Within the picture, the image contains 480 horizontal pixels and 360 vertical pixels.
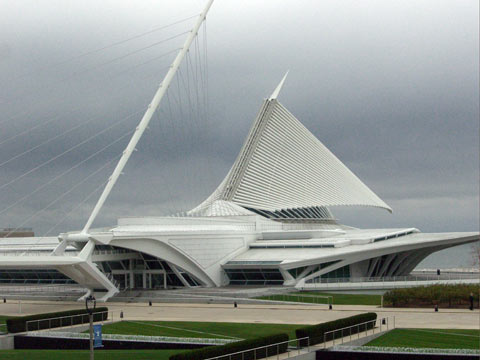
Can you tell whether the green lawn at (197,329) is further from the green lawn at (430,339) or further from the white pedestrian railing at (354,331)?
the green lawn at (430,339)

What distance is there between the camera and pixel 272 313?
43.8 meters

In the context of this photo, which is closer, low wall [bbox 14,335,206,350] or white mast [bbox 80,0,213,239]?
low wall [bbox 14,335,206,350]

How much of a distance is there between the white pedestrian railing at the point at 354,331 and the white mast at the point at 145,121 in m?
23.3

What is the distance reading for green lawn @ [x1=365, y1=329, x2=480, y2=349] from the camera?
3052 cm

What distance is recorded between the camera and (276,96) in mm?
83250

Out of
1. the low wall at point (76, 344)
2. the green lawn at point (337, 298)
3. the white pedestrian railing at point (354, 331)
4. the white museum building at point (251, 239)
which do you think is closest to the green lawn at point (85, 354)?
the low wall at point (76, 344)

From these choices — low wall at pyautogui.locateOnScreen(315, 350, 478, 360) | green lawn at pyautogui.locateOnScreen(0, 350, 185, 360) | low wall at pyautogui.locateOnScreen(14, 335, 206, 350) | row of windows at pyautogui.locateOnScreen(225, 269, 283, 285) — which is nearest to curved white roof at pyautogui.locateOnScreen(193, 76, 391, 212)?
row of windows at pyautogui.locateOnScreen(225, 269, 283, 285)

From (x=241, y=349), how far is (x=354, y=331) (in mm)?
7335

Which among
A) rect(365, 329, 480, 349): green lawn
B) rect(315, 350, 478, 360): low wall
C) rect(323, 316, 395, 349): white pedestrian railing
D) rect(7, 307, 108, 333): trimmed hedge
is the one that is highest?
rect(7, 307, 108, 333): trimmed hedge

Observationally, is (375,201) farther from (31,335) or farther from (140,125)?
(31,335)

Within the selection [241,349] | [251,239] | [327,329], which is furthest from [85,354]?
[251,239]

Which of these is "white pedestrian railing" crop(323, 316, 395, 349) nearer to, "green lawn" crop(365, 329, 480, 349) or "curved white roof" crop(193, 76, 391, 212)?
"green lawn" crop(365, 329, 480, 349)

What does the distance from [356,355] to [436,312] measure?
1552cm

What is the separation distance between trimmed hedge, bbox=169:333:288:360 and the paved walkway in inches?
392
